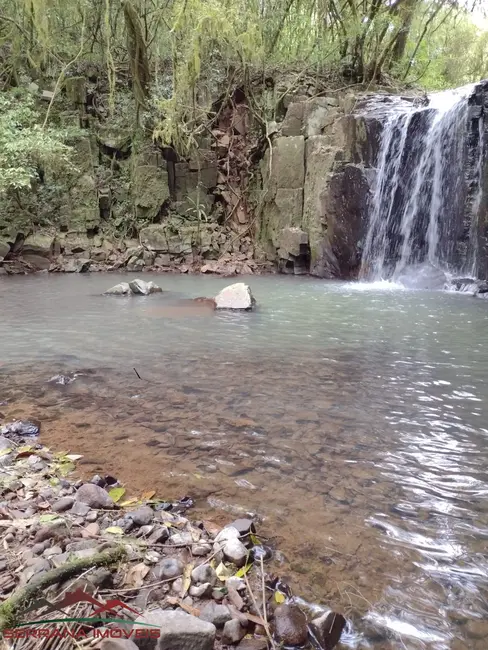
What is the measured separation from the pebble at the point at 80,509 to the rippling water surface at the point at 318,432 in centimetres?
45

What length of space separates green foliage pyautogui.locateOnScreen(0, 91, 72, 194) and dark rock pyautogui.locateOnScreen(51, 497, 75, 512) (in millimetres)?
11851

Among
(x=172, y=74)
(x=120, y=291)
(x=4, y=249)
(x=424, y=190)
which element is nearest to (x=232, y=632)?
(x=120, y=291)

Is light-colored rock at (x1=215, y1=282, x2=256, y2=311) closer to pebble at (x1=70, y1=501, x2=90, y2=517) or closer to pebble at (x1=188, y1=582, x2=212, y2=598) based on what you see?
pebble at (x1=70, y1=501, x2=90, y2=517)

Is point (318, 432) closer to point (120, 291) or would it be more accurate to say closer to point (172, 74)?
point (120, 291)

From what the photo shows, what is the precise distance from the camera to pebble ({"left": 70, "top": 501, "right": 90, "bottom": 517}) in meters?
2.20

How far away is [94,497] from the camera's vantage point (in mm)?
2332

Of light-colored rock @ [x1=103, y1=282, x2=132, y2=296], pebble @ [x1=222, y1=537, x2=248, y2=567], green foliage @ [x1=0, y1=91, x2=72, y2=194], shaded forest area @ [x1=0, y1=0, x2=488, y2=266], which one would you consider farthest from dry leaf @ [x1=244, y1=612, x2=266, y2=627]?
shaded forest area @ [x1=0, y1=0, x2=488, y2=266]

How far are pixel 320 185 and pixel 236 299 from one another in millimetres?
6096

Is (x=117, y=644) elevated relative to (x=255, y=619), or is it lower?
elevated

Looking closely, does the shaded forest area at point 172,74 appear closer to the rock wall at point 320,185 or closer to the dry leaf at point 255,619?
the rock wall at point 320,185

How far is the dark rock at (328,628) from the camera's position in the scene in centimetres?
160

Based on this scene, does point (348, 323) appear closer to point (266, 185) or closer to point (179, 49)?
point (266, 185)

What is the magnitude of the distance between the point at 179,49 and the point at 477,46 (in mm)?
13255

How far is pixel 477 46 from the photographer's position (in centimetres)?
2014
